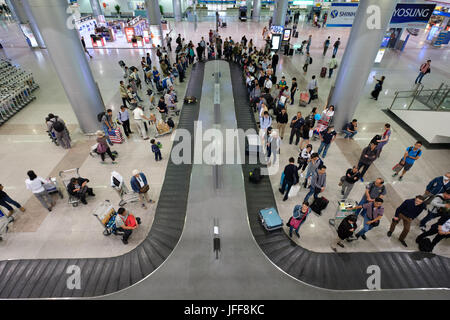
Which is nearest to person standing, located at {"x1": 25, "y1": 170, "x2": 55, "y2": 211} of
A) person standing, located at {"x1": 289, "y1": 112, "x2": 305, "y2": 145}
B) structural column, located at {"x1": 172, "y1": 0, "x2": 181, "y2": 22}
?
person standing, located at {"x1": 289, "y1": 112, "x2": 305, "y2": 145}

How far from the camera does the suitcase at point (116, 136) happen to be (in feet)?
30.2

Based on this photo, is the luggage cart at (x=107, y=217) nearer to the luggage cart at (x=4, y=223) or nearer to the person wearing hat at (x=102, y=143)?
the luggage cart at (x=4, y=223)

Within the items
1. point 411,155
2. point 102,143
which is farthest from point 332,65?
point 102,143

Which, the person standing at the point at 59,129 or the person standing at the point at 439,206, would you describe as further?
the person standing at the point at 59,129

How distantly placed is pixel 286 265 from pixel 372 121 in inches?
361

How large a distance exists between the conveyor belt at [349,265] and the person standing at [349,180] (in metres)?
1.84

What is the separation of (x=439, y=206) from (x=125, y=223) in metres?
7.68

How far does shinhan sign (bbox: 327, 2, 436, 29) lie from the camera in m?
12.6

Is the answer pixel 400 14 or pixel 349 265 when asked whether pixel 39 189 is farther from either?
pixel 400 14

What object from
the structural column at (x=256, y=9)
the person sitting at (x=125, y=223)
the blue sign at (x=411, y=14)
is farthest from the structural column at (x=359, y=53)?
the structural column at (x=256, y=9)

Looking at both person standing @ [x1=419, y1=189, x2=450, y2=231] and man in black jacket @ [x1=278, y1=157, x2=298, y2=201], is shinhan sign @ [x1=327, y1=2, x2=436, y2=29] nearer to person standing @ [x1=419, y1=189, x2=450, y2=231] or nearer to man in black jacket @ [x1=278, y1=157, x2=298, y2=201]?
person standing @ [x1=419, y1=189, x2=450, y2=231]

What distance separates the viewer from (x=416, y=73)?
1656 centimetres

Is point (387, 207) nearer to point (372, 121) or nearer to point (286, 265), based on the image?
point (286, 265)
